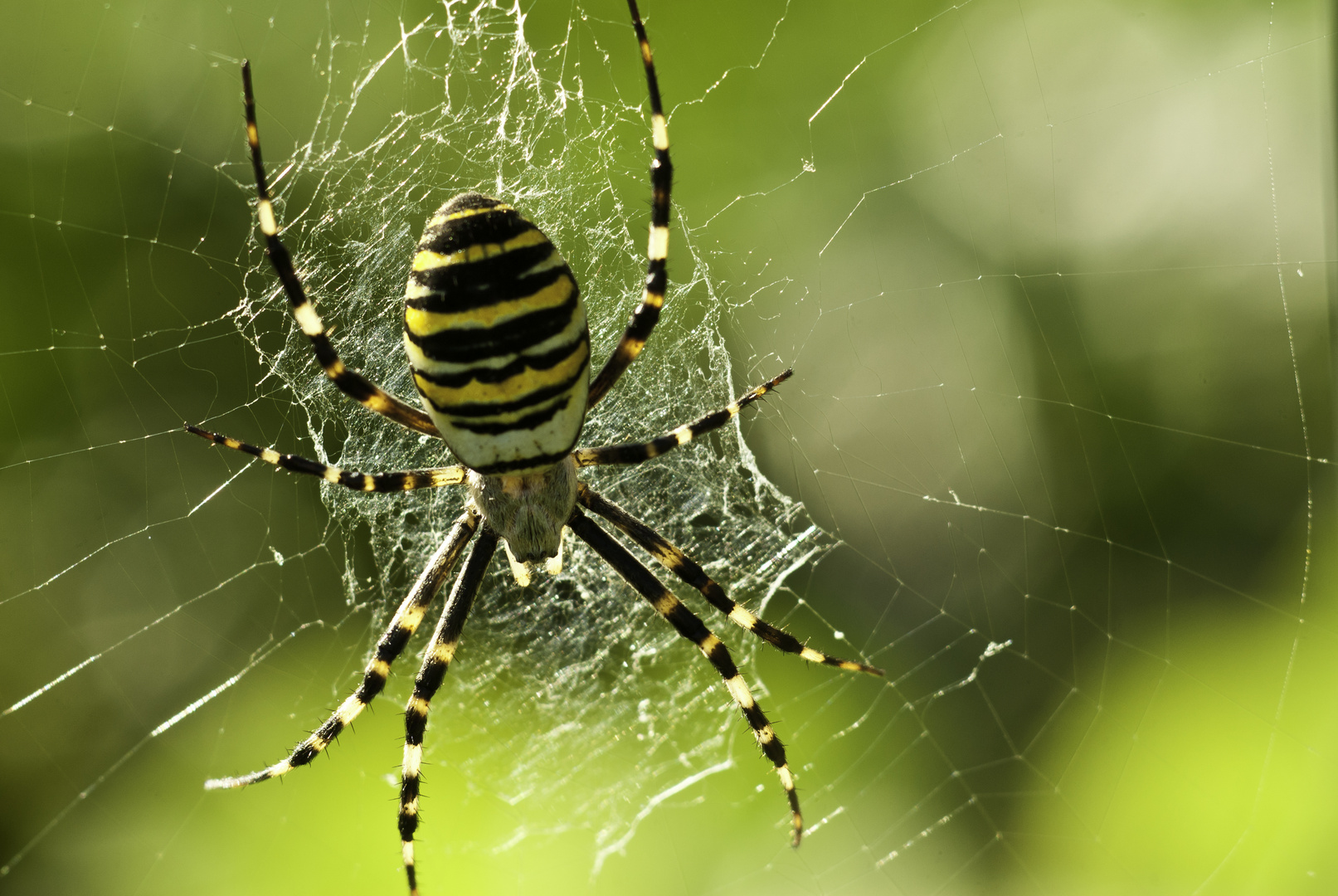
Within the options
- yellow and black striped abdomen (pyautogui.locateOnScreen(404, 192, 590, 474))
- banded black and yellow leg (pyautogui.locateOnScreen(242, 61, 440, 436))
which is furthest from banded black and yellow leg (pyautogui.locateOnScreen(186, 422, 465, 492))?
yellow and black striped abdomen (pyautogui.locateOnScreen(404, 192, 590, 474))

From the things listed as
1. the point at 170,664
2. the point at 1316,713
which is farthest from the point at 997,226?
the point at 170,664

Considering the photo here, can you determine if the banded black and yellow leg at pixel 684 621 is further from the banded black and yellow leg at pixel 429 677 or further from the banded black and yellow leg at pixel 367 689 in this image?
the banded black and yellow leg at pixel 367 689

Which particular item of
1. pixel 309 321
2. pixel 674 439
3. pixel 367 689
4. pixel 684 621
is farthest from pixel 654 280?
pixel 367 689

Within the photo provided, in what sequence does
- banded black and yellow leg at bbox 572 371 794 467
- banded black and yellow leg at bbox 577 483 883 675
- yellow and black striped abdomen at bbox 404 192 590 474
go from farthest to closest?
banded black and yellow leg at bbox 577 483 883 675 → banded black and yellow leg at bbox 572 371 794 467 → yellow and black striped abdomen at bbox 404 192 590 474

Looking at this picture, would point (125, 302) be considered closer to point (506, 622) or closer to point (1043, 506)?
point (506, 622)

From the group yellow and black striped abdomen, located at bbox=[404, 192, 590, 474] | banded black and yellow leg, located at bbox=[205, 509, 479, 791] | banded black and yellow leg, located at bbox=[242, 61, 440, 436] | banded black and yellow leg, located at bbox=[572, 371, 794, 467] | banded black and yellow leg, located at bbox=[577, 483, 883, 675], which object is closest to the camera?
yellow and black striped abdomen, located at bbox=[404, 192, 590, 474]

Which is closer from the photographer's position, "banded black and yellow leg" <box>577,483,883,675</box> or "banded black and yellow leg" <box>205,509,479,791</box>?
"banded black and yellow leg" <box>205,509,479,791</box>

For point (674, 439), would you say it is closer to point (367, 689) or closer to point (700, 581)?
point (700, 581)

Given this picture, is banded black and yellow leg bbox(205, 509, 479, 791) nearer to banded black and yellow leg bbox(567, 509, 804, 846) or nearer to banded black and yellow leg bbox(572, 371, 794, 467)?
banded black and yellow leg bbox(567, 509, 804, 846)
